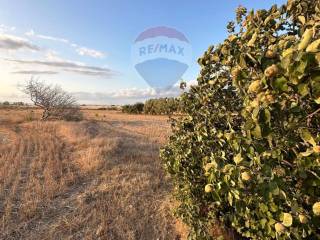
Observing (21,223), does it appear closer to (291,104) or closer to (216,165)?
(216,165)

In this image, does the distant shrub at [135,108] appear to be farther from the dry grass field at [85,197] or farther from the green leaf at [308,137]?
the green leaf at [308,137]

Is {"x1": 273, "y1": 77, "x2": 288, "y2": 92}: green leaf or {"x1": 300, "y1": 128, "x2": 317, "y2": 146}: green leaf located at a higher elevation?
{"x1": 273, "y1": 77, "x2": 288, "y2": 92}: green leaf

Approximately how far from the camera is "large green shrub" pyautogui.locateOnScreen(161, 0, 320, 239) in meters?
1.12

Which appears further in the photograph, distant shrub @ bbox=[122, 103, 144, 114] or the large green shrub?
distant shrub @ bbox=[122, 103, 144, 114]

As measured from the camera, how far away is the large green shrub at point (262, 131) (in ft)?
3.69

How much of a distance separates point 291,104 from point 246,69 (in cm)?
28

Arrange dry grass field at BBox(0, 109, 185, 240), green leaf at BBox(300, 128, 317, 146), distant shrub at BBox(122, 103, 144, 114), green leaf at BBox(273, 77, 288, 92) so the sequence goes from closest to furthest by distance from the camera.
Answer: green leaf at BBox(273, 77, 288, 92)
green leaf at BBox(300, 128, 317, 146)
dry grass field at BBox(0, 109, 185, 240)
distant shrub at BBox(122, 103, 144, 114)

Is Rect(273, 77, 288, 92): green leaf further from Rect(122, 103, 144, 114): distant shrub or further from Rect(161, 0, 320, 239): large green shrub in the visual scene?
Rect(122, 103, 144, 114): distant shrub

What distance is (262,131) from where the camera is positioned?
114cm

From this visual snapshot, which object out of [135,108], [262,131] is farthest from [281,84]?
[135,108]

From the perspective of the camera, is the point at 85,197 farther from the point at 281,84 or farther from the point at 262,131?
the point at 281,84

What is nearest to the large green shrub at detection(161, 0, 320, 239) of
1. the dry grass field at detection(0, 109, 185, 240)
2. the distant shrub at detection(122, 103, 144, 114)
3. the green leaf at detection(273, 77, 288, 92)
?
the green leaf at detection(273, 77, 288, 92)

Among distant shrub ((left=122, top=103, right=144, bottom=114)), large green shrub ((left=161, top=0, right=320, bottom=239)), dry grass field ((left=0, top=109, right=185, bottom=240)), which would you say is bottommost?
distant shrub ((left=122, top=103, right=144, bottom=114))

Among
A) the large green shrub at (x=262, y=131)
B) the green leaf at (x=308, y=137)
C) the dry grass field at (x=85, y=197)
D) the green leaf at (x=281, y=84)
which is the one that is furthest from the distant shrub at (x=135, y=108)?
the green leaf at (x=281, y=84)
